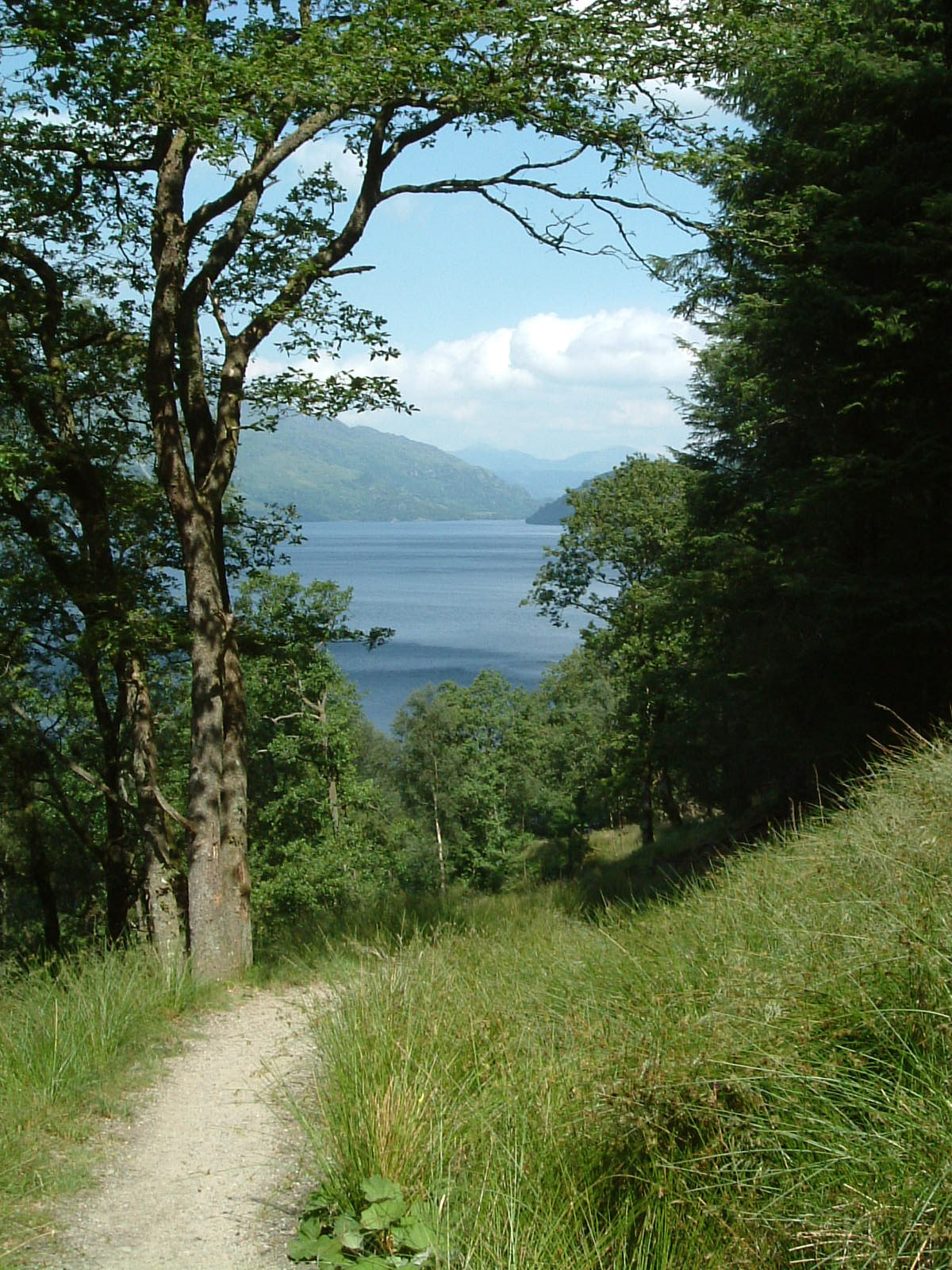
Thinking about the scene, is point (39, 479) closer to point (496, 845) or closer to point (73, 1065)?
point (73, 1065)

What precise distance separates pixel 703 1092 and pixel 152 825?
25.3ft

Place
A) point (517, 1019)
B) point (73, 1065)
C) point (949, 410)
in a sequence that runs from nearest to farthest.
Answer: point (517, 1019) → point (73, 1065) → point (949, 410)

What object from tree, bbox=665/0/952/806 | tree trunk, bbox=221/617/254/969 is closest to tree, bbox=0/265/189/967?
tree trunk, bbox=221/617/254/969

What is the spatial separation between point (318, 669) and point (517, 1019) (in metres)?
23.5

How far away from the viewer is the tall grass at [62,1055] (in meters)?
4.00

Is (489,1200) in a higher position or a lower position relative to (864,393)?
lower

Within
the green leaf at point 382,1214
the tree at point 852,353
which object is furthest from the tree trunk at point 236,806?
the green leaf at point 382,1214

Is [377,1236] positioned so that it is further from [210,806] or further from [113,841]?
[113,841]

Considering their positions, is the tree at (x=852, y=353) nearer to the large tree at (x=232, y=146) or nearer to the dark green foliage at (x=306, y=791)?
the large tree at (x=232, y=146)

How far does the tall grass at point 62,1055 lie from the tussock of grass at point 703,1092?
3.50ft

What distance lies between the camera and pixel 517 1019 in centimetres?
450

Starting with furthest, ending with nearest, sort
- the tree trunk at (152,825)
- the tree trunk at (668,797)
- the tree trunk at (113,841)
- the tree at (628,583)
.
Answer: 1. the tree trunk at (668,797)
2. the tree at (628,583)
3. the tree trunk at (113,841)
4. the tree trunk at (152,825)

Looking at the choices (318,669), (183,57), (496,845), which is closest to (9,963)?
(183,57)

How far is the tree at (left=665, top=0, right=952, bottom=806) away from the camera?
29.6 feet
